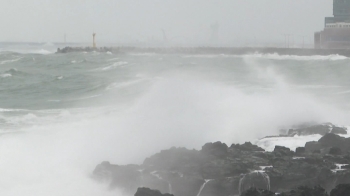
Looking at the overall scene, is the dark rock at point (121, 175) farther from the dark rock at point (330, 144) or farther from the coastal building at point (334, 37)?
the coastal building at point (334, 37)

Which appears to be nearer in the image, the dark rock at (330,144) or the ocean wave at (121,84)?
the dark rock at (330,144)

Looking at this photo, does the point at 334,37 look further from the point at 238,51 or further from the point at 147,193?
the point at 147,193

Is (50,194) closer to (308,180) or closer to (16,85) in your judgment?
(308,180)

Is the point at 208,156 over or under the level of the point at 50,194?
over

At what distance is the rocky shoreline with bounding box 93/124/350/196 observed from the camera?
39.3 feet

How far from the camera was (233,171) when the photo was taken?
12.4 m

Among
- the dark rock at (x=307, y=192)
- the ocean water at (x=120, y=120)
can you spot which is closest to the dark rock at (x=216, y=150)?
the ocean water at (x=120, y=120)

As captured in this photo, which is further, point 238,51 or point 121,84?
point 238,51

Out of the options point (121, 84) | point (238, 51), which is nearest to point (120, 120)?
point (121, 84)

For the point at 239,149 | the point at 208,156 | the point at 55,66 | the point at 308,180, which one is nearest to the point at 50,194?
the point at 208,156

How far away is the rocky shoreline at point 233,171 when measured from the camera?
39.3ft

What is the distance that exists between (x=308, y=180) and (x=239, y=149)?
2.65 metres

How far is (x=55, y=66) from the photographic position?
173 ft

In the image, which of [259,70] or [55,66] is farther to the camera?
[55,66]
